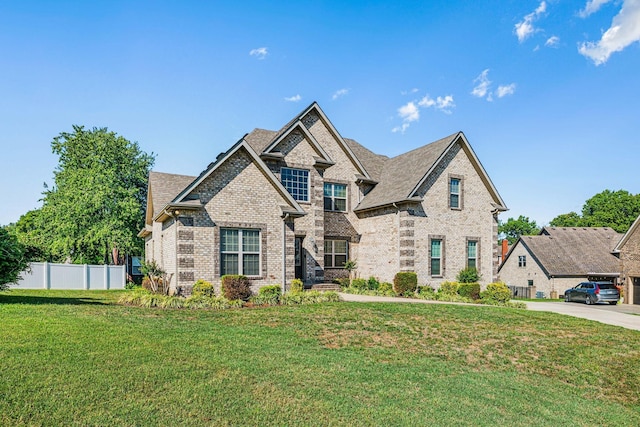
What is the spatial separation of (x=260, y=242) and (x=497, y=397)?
37.8 ft

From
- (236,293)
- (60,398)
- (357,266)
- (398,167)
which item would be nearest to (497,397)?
(60,398)

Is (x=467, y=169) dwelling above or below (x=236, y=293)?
above

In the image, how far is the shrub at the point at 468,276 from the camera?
2344cm

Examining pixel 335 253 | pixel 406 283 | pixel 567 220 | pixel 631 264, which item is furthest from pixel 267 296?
pixel 567 220

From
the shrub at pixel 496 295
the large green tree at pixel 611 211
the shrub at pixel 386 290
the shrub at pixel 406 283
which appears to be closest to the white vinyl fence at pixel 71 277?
the shrub at pixel 386 290

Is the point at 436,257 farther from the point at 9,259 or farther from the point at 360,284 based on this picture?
the point at 9,259

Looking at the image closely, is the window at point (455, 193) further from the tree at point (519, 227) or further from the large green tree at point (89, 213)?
the tree at point (519, 227)

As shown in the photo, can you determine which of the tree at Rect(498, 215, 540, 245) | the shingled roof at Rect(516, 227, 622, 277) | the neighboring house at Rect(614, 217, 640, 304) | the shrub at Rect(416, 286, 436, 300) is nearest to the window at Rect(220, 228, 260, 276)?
the shrub at Rect(416, 286, 436, 300)

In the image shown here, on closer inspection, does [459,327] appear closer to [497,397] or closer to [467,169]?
[497,397]

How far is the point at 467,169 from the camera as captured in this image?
24.8 metres

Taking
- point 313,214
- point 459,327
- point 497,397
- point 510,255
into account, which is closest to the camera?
point 497,397

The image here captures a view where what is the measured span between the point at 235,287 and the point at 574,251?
39.1m

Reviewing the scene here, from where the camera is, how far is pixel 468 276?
76.9 ft

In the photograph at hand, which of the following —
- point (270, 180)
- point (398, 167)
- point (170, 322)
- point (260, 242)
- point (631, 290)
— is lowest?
point (631, 290)
